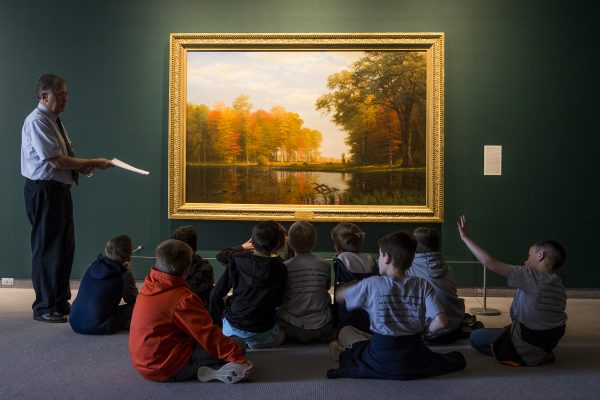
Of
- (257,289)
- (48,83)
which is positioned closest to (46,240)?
(48,83)

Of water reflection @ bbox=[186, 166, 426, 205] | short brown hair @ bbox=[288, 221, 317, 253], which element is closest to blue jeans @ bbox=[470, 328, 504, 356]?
short brown hair @ bbox=[288, 221, 317, 253]

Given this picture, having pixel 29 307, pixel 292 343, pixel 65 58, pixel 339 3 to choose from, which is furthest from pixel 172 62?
pixel 292 343

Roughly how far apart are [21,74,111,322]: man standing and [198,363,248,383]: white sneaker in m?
2.27

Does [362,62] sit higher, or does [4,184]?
[362,62]

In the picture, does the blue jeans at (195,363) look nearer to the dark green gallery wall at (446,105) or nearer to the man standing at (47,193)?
the man standing at (47,193)

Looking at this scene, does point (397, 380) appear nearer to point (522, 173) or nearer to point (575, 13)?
point (522, 173)

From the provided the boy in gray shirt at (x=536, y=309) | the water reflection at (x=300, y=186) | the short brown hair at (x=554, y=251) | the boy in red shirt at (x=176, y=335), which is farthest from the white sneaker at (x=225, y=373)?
the water reflection at (x=300, y=186)

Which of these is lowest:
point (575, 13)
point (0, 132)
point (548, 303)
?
point (548, 303)

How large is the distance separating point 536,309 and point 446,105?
349 centimetres

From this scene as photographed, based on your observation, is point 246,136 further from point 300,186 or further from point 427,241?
point 427,241

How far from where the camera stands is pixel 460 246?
7.25 meters

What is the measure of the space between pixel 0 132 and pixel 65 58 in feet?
3.90

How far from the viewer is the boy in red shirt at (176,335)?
3.76m

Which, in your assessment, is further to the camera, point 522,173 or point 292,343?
point 522,173
